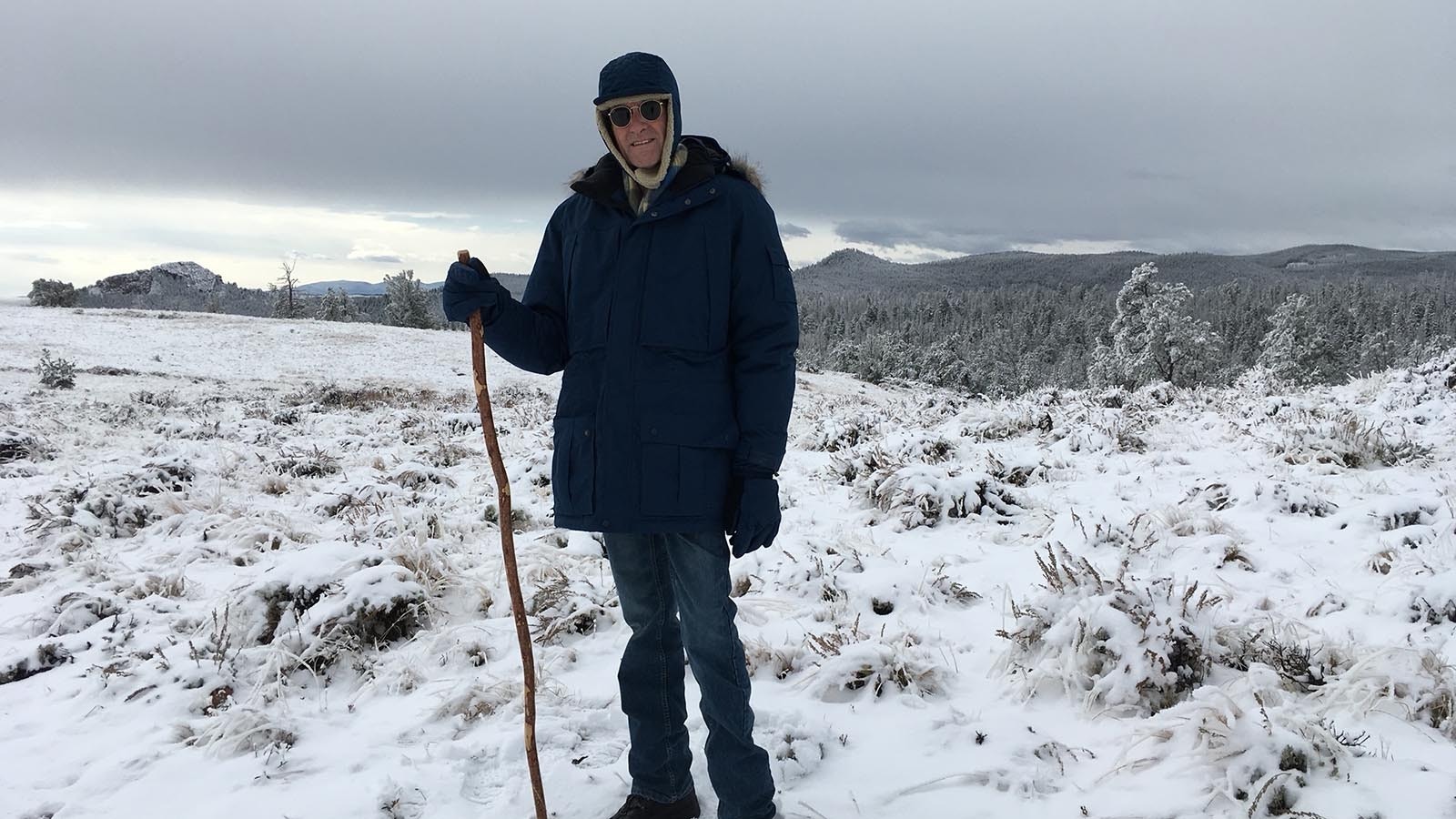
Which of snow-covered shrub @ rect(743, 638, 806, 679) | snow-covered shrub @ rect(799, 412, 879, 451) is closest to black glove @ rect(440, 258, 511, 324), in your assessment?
snow-covered shrub @ rect(743, 638, 806, 679)

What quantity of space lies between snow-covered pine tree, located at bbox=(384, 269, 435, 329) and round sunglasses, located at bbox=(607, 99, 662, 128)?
5332 centimetres

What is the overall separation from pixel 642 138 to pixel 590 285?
0.53 m

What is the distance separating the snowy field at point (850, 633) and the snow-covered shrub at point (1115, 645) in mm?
15

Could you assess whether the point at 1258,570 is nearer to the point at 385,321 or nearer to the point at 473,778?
the point at 473,778

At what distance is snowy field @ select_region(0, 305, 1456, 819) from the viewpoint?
9.27 feet

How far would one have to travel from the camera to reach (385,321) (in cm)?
5456

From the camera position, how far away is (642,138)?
2391mm

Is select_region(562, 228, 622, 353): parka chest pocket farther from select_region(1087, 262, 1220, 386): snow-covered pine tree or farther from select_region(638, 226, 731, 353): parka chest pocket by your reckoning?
select_region(1087, 262, 1220, 386): snow-covered pine tree

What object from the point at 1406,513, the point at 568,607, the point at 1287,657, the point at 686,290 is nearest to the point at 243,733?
the point at 568,607

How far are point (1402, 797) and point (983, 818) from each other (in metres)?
1.34

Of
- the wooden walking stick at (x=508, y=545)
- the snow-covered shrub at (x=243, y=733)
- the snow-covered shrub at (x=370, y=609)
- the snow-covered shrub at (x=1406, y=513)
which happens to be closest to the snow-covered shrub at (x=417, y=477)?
the snow-covered shrub at (x=370, y=609)

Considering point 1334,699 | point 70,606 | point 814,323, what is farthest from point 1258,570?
point 814,323

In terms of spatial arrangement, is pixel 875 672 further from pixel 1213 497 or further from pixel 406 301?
pixel 406 301

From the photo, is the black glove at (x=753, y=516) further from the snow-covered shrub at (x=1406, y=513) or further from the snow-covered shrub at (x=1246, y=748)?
the snow-covered shrub at (x=1406, y=513)
